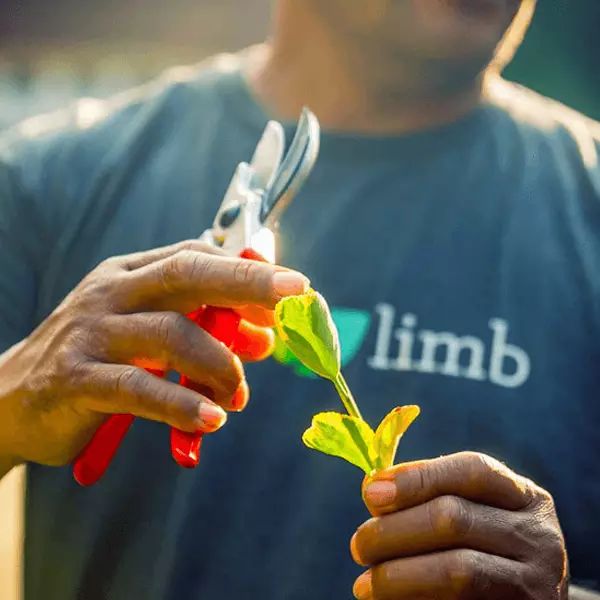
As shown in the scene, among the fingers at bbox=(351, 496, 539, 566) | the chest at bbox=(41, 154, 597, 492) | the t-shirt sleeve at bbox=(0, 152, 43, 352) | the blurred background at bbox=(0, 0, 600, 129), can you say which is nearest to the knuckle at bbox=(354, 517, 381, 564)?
the fingers at bbox=(351, 496, 539, 566)

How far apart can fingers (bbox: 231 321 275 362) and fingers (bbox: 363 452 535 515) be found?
0.44 feet

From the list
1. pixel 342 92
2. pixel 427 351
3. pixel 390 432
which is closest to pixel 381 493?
pixel 390 432

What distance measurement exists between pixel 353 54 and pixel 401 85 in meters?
0.05

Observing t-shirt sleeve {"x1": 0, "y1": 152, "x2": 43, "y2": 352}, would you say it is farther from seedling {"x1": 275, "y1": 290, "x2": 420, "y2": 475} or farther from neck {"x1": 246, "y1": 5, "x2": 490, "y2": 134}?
seedling {"x1": 275, "y1": 290, "x2": 420, "y2": 475}

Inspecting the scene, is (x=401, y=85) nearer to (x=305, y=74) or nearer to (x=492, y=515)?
(x=305, y=74)

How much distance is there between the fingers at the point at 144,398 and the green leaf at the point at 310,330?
0.08 m

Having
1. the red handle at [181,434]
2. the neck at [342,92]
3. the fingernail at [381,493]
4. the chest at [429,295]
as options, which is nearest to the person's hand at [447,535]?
the fingernail at [381,493]

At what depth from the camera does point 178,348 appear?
1.40 ft

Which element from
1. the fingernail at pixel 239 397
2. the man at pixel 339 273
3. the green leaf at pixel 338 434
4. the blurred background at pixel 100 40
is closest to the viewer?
the green leaf at pixel 338 434

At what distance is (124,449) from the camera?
0.66 metres

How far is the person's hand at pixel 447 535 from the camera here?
0.36 m

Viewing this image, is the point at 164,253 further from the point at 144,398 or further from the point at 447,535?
the point at 447,535

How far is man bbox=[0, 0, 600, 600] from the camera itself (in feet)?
2.04

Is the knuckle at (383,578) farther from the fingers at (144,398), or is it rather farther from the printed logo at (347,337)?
the printed logo at (347,337)
